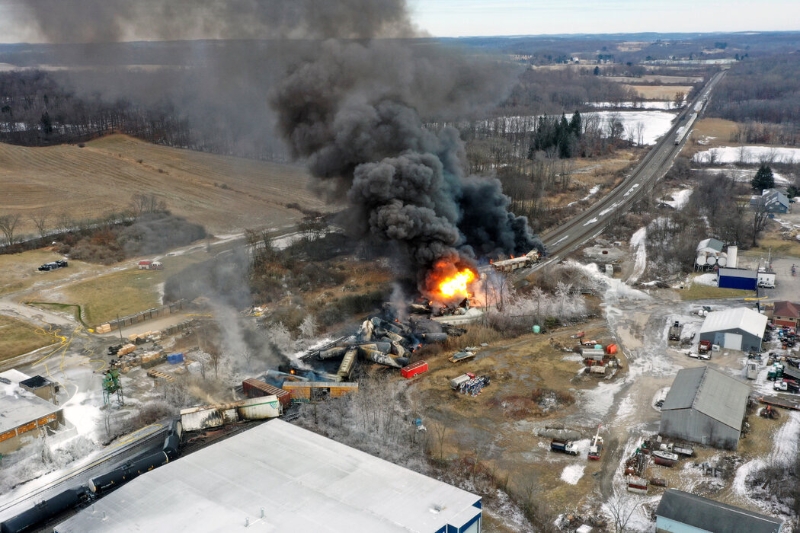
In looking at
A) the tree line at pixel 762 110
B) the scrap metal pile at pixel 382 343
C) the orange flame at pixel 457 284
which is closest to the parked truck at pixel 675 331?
the scrap metal pile at pixel 382 343

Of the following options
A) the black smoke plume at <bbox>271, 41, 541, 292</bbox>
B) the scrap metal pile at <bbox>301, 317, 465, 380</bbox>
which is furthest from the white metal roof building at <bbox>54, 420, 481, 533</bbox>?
the black smoke plume at <bbox>271, 41, 541, 292</bbox>

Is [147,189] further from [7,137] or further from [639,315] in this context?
[639,315]

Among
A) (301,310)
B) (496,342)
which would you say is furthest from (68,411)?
(496,342)

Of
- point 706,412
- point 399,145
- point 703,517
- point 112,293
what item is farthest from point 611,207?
point 703,517

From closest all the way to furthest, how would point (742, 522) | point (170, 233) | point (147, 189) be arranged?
point (742, 522) < point (170, 233) < point (147, 189)

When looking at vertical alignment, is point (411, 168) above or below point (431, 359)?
above

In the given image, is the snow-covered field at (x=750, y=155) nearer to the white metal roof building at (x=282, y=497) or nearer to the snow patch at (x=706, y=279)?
the snow patch at (x=706, y=279)

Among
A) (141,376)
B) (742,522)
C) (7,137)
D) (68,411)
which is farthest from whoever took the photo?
(7,137)

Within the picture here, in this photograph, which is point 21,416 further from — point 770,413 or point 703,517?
point 770,413
